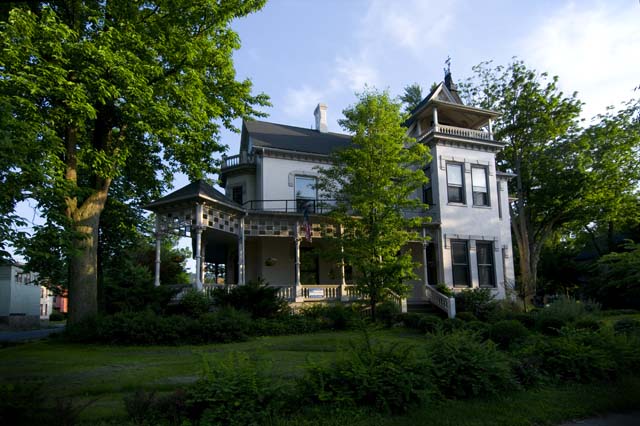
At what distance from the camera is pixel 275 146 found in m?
23.5

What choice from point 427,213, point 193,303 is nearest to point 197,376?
point 193,303

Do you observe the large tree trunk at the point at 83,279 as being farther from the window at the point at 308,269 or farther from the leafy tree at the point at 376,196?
the window at the point at 308,269

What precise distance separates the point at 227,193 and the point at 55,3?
1174cm

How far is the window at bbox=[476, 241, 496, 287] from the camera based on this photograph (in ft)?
76.4

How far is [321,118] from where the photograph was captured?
95.6 feet

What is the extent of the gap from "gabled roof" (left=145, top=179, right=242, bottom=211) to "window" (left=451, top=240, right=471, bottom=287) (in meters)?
11.2

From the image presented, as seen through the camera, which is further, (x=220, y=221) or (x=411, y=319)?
(x=220, y=221)

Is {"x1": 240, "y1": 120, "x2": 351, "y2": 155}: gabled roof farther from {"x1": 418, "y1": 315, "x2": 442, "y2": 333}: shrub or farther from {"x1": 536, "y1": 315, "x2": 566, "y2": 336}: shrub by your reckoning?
{"x1": 536, "y1": 315, "x2": 566, "y2": 336}: shrub

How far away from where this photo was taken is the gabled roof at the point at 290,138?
24.0m

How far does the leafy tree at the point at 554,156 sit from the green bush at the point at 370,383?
2249cm

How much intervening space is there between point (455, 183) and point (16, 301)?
38.1 metres

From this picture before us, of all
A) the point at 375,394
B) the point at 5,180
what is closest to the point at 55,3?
the point at 5,180

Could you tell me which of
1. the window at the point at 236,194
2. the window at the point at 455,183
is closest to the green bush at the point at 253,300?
the window at the point at 236,194

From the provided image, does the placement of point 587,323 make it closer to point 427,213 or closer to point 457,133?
point 427,213
